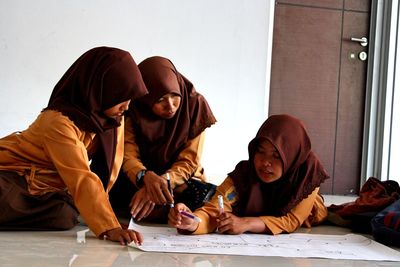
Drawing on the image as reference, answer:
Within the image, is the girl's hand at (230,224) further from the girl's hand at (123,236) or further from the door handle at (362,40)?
the door handle at (362,40)

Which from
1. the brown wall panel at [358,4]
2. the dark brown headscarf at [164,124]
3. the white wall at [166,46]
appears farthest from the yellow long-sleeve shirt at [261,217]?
the brown wall panel at [358,4]

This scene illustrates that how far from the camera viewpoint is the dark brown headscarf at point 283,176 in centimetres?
191

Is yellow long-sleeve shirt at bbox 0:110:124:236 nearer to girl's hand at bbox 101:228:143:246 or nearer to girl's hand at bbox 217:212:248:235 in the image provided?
girl's hand at bbox 101:228:143:246

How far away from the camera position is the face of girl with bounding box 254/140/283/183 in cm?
189

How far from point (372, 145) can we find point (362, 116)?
230 millimetres

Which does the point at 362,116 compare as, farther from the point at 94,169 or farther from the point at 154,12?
the point at 94,169

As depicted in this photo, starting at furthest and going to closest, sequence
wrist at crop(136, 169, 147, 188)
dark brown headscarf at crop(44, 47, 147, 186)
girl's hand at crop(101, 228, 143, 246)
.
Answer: wrist at crop(136, 169, 147, 188) → dark brown headscarf at crop(44, 47, 147, 186) → girl's hand at crop(101, 228, 143, 246)

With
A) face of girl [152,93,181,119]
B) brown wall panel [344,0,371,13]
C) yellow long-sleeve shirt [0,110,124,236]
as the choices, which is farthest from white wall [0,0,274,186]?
yellow long-sleeve shirt [0,110,124,236]

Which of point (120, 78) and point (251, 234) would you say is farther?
point (251, 234)

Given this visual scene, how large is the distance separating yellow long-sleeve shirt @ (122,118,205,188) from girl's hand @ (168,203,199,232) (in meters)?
0.41

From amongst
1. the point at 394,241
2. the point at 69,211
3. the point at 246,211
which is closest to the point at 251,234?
the point at 246,211

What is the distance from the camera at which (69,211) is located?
5.93ft

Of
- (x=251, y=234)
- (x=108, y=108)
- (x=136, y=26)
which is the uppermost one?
(x=136, y=26)

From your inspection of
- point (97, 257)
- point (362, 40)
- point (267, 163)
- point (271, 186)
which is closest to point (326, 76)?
point (362, 40)
